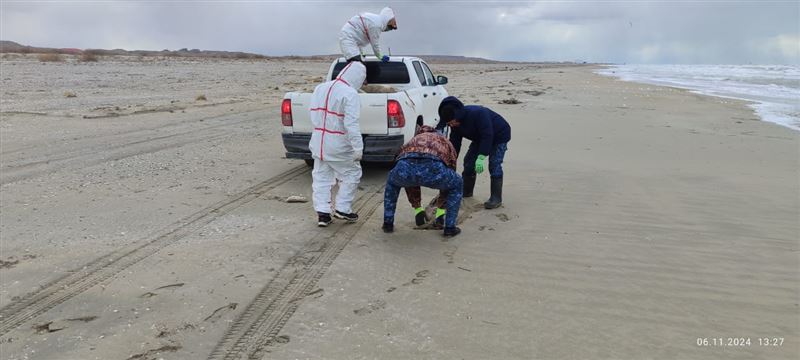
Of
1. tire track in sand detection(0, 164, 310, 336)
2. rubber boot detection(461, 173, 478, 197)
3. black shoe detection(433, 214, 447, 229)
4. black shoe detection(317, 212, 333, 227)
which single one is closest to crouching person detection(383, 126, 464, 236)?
black shoe detection(433, 214, 447, 229)

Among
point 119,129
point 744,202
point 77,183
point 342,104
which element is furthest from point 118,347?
point 119,129

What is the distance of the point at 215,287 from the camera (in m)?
4.23

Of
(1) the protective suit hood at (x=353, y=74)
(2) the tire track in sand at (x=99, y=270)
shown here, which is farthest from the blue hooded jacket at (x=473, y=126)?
(2) the tire track in sand at (x=99, y=270)

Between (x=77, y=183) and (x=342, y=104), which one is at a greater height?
(x=342, y=104)

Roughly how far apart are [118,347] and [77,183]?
4778 mm

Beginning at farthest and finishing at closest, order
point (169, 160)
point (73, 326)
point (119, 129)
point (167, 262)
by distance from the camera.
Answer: point (119, 129) → point (169, 160) → point (167, 262) → point (73, 326)

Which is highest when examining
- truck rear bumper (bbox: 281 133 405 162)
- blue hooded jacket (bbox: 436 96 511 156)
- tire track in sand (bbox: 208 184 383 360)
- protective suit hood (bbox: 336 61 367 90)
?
protective suit hood (bbox: 336 61 367 90)

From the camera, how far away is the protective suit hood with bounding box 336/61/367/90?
18.0 feet

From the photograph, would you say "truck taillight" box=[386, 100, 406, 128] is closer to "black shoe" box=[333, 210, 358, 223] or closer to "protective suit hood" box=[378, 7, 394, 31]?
"protective suit hood" box=[378, 7, 394, 31]

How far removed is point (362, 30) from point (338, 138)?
1479 millimetres

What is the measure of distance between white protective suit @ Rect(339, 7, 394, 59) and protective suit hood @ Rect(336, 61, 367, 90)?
1.91 ft

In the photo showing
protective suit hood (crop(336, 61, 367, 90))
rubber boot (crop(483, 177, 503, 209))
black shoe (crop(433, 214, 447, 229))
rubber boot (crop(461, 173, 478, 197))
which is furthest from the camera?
rubber boot (crop(461, 173, 478, 197))

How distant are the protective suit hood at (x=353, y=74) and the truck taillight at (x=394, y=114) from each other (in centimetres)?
193

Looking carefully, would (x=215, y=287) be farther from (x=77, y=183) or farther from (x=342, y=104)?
(x=77, y=183)
